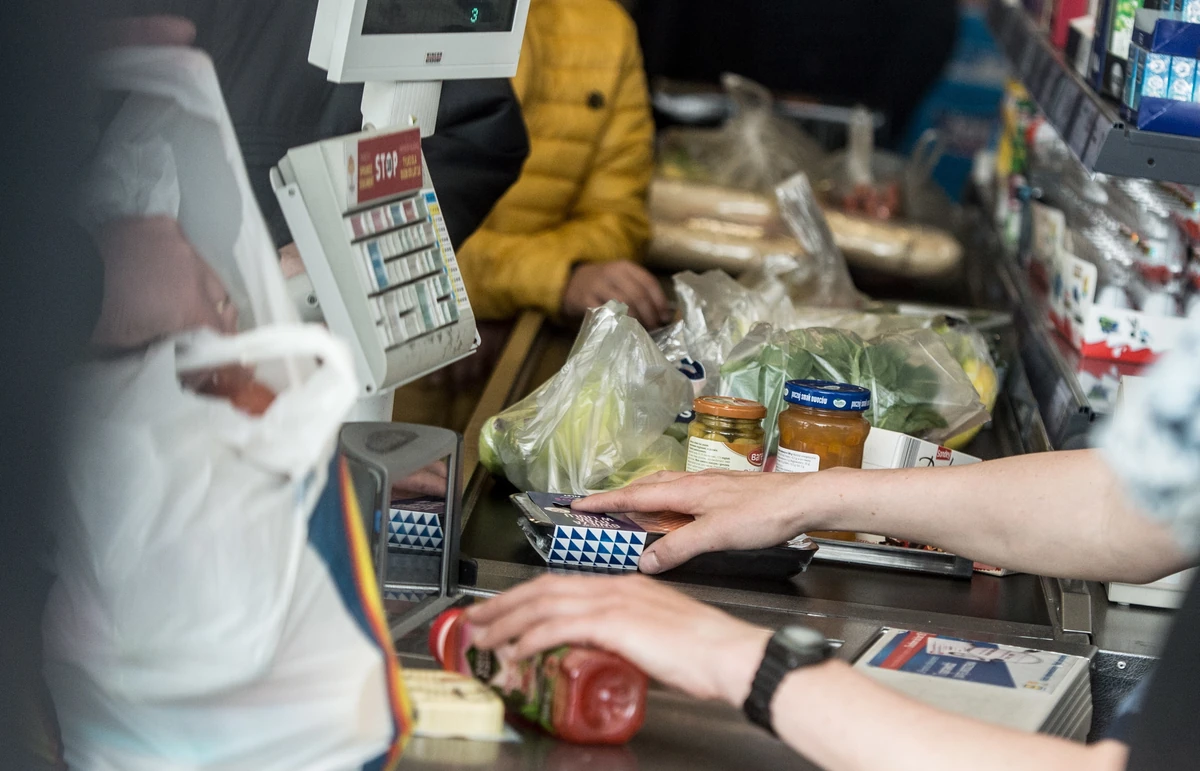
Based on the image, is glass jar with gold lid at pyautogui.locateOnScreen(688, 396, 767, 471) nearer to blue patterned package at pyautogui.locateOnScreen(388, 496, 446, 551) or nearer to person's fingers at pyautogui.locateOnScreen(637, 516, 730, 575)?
person's fingers at pyautogui.locateOnScreen(637, 516, 730, 575)

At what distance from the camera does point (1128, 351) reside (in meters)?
2.07

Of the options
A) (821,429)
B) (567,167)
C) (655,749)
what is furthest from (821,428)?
(567,167)

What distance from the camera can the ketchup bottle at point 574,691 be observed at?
105 cm

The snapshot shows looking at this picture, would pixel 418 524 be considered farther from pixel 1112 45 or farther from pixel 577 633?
pixel 1112 45

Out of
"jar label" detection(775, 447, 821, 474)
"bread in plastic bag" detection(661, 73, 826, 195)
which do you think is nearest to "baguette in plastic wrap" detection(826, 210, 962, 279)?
"bread in plastic bag" detection(661, 73, 826, 195)

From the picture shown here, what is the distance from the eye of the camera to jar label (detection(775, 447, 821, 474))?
1592 millimetres

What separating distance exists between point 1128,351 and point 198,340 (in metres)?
1.61

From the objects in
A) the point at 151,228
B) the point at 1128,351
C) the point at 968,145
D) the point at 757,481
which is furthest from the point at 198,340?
the point at 968,145

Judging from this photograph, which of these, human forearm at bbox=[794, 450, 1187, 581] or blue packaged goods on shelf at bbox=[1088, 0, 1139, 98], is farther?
blue packaged goods on shelf at bbox=[1088, 0, 1139, 98]

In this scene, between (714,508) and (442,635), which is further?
(714,508)

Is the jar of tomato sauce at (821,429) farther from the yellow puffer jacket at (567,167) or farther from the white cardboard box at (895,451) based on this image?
the yellow puffer jacket at (567,167)

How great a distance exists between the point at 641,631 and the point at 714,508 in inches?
18.1

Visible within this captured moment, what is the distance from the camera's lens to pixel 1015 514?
4.58 feet

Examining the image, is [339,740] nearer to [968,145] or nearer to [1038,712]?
[1038,712]
